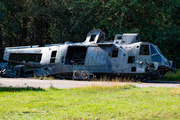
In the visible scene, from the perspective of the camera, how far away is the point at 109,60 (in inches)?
856

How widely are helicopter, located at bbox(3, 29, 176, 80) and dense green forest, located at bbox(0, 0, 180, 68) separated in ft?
25.3

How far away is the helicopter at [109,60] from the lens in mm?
20484

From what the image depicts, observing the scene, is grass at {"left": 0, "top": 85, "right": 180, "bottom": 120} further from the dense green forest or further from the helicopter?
the dense green forest

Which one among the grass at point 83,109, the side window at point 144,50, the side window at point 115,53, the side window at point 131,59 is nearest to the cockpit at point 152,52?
the side window at point 144,50

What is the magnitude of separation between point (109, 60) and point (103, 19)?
41.6ft

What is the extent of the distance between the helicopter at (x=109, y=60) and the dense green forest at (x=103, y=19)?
25.3ft

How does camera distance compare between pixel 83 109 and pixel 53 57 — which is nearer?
pixel 83 109

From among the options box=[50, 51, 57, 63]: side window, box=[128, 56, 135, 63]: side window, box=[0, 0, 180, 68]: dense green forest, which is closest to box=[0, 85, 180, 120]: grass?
box=[128, 56, 135, 63]: side window

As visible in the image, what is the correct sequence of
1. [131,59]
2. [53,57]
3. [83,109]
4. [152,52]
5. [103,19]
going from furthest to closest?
[103,19] < [53,57] < [131,59] < [152,52] < [83,109]

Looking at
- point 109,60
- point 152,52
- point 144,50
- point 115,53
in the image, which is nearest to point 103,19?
point 115,53

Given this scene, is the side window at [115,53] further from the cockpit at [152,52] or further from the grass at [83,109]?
the grass at [83,109]

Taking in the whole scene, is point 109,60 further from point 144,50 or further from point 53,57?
point 53,57

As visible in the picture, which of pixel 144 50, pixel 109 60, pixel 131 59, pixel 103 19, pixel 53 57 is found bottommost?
pixel 109 60

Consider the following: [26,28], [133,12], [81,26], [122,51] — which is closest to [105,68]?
[122,51]
